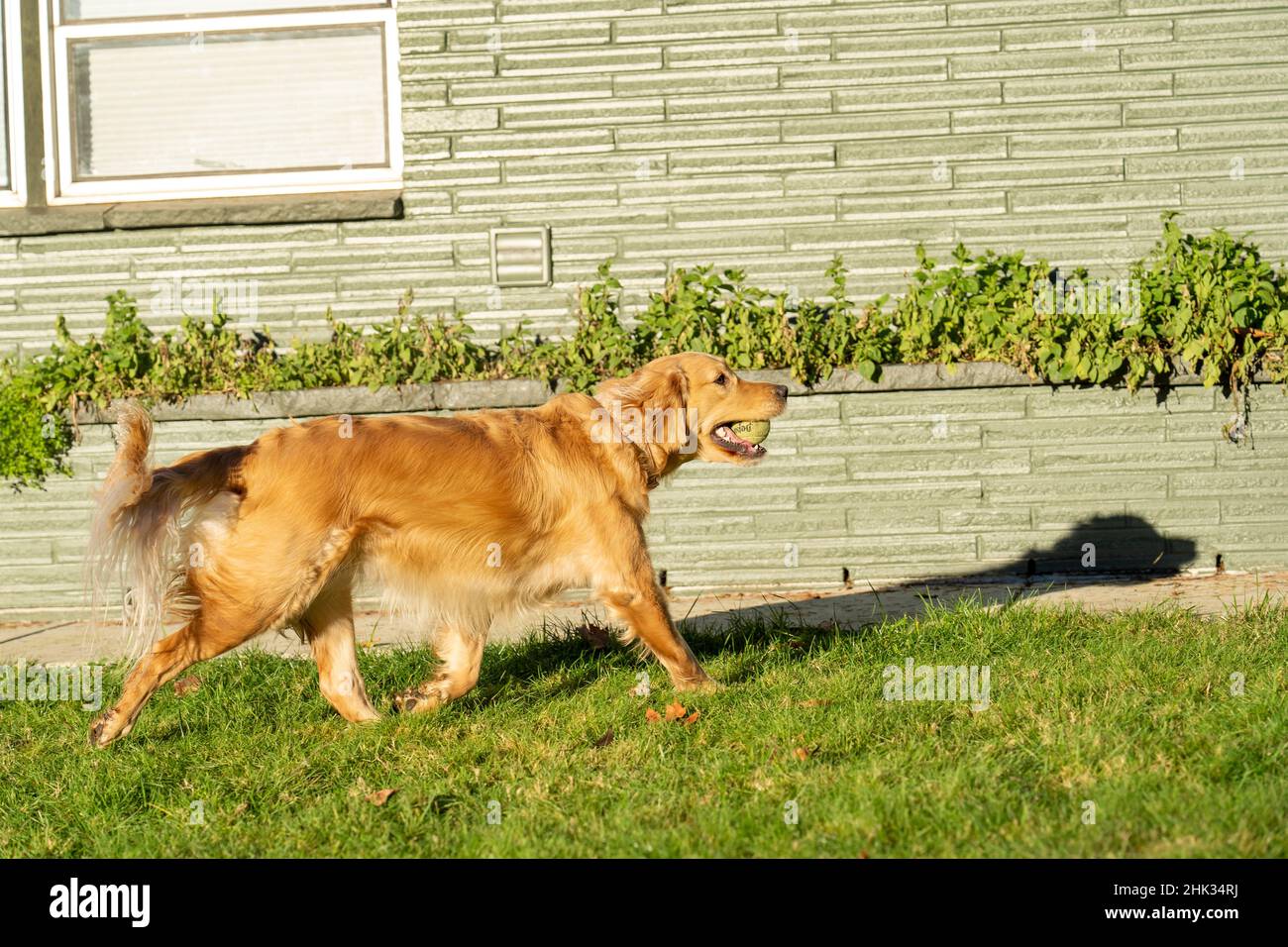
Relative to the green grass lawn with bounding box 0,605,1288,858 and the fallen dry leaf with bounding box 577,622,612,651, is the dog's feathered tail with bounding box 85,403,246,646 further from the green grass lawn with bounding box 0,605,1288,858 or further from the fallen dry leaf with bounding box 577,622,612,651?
the fallen dry leaf with bounding box 577,622,612,651

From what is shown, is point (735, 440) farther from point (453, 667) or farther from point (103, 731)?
point (103, 731)

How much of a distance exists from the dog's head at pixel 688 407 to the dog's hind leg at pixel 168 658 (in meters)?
1.67

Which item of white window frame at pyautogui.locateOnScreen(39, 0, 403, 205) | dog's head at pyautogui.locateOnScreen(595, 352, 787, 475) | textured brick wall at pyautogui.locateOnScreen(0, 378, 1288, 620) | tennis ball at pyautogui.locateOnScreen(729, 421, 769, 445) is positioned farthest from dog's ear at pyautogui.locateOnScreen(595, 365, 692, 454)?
white window frame at pyautogui.locateOnScreen(39, 0, 403, 205)

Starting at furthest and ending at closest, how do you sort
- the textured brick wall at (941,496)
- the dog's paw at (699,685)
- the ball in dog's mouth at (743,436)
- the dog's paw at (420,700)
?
the textured brick wall at (941,496), the ball in dog's mouth at (743,436), the dog's paw at (420,700), the dog's paw at (699,685)

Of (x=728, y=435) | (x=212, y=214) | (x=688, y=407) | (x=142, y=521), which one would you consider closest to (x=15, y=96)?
(x=212, y=214)

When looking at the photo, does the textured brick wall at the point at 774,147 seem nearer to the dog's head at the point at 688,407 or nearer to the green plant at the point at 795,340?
the green plant at the point at 795,340

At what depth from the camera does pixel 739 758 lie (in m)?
4.19

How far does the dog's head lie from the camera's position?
17.9 ft

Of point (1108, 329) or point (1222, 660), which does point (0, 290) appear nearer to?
point (1108, 329)

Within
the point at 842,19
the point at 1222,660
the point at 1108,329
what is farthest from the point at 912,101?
the point at 1222,660

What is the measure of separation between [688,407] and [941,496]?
2.39 m

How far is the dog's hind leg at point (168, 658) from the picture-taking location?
473cm

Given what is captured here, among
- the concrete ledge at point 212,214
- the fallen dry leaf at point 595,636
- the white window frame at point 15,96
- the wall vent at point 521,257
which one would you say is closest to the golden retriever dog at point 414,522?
the fallen dry leaf at point 595,636

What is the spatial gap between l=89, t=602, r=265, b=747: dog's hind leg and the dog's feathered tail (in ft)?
0.29
